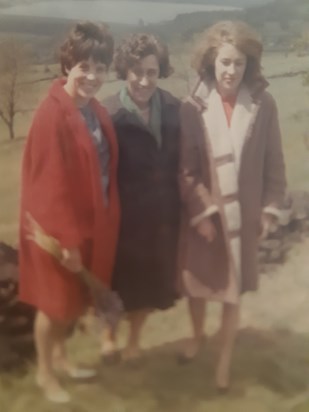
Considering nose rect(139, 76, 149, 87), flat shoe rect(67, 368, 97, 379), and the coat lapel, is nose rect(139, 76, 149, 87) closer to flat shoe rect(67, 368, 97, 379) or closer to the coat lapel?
the coat lapel

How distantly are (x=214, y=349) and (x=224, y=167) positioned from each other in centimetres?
37

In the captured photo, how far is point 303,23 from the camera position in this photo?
1.71 meters

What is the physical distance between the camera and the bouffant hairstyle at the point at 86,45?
161 centimetres

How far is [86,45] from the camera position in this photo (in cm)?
162

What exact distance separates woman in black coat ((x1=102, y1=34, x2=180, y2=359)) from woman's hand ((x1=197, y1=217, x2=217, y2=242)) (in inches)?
1.9

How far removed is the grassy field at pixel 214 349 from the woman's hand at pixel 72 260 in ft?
0.34

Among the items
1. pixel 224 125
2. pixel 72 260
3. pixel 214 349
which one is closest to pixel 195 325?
pixel 214 349

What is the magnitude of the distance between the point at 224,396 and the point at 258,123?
0.55 m

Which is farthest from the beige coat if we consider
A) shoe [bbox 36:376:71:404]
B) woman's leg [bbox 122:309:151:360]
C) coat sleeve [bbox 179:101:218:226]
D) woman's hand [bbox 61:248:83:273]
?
shoe [bbox 36:376:71:404]

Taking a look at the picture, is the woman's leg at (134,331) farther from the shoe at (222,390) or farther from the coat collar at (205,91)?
the coat collar at (205,91)

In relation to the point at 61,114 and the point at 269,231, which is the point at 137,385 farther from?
the point at 61,114

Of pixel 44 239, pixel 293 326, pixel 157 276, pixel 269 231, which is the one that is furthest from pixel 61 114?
pixel 293 326

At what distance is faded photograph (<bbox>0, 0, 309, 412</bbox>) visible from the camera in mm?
1621

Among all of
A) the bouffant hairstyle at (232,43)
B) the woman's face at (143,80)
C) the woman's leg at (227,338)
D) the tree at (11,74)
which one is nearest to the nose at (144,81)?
the woman's face at (143,80)
